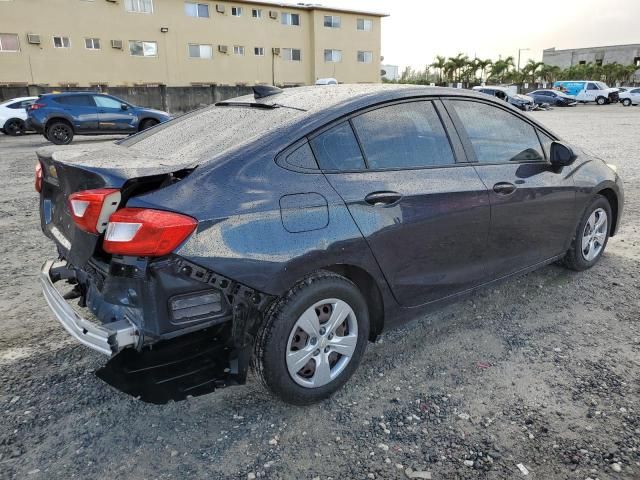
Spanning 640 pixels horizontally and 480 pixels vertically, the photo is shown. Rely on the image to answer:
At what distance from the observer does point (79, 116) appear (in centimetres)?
1611

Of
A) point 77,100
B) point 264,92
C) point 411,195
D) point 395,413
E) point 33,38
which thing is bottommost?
point 395,413

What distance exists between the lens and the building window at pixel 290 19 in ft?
130

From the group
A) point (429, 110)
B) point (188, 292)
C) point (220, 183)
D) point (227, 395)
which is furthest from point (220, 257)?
point (429, 110)

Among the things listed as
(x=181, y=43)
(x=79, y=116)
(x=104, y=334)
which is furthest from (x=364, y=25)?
(x=104, y=334)

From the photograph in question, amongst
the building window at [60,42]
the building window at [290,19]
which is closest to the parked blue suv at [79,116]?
the building window at [60,42]

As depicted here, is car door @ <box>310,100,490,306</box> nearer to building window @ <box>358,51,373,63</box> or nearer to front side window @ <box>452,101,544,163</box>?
front side window @ <box>452,101,544,163</box>

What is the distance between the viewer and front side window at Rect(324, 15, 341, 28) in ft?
136

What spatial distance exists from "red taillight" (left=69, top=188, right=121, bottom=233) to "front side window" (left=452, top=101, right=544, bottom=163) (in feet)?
7.40

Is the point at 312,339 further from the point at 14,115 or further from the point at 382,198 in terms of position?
the point at 14,115

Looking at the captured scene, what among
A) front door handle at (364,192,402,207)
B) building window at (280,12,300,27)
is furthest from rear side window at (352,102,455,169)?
building window at (280,12,300,27)

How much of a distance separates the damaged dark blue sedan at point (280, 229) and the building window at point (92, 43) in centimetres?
3317

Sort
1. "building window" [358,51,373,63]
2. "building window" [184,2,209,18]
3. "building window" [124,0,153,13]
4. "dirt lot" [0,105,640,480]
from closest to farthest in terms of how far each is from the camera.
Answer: "dirt lot" [0,105,640,480] < "building window" [124,0,153,13] < "building window" [184,2,209,18] < "building window" [358,51,373,63]

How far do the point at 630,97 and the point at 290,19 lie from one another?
2702 cm

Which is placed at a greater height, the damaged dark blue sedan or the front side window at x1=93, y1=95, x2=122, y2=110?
the front side window at x1=93, y1=95, x2=122, y2=110
